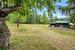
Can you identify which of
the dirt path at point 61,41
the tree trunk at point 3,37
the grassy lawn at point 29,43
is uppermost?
the tree trunk at point 3,37

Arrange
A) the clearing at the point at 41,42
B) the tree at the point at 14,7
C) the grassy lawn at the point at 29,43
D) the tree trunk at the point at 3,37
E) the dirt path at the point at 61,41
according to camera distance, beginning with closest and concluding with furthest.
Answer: the tree at the point at 14,7 < the tree trunk at the point at 3,37 < the grassy lawn at the point at 29,43 < the clearing at the point at 41,42 < the dirt path at the point at 61,41

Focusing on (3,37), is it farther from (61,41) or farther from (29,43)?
(61,41)

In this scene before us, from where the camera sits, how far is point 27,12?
9.59 m

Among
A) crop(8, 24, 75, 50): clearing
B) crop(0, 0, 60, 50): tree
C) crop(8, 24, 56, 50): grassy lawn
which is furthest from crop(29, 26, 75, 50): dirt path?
crop(0, 0, 60, 50): tree

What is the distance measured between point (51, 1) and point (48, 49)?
469 centimetres

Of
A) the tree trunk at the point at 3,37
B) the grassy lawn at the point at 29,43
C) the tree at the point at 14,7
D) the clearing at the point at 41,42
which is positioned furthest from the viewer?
the clearing at the point at 41,42

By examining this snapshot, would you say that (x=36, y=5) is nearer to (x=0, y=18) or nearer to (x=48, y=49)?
(x=0, y=18)

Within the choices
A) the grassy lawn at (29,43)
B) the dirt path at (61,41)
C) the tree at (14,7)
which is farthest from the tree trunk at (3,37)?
the dirt path at (61,41)

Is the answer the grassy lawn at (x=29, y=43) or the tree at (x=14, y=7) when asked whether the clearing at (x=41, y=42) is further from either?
the tree at (x=14, y=7)

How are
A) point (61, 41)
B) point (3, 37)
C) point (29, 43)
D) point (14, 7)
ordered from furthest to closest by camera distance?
point (61, 41) → point (29, 43) → point (3, 37) → point (14, 7)

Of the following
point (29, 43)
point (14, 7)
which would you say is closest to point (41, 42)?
point (29, 43)

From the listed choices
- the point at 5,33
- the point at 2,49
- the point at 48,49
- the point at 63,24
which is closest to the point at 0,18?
the point at 5,33

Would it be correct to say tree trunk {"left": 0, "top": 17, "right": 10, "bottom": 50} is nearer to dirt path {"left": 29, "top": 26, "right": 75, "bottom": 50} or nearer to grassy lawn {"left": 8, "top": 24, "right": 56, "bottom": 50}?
grassy lawn {"left": 8, "top": 24, "right": 56, "bottom": 50}

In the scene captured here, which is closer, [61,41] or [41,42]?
[41,42]
